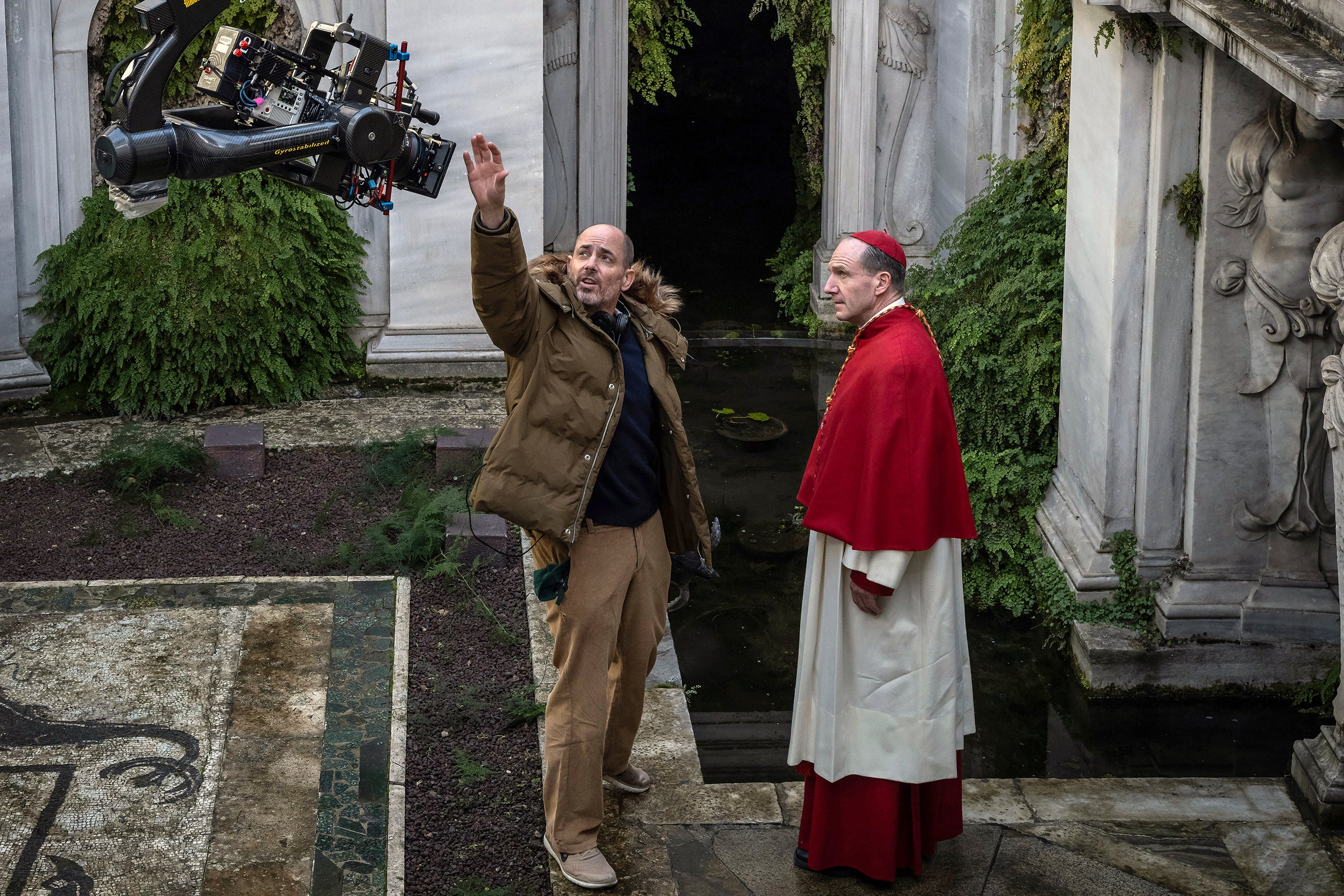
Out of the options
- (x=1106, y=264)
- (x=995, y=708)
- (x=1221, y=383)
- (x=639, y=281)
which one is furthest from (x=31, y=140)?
(x=1221, y=383)

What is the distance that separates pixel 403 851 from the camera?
15.3ft

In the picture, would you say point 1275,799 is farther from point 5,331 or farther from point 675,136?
point 675,136

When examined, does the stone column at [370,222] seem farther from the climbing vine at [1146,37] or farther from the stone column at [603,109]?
the climbing vine at [1146,37]

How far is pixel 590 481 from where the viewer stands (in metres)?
4.34

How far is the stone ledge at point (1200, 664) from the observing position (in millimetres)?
5984

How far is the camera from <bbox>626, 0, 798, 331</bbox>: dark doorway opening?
15812 mm

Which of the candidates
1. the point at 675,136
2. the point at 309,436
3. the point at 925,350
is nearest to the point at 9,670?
the point at 309,436

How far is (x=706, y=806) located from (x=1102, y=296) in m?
2.80

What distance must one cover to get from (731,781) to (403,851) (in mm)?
1281

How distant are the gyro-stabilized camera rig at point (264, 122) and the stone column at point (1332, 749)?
2974 millimetres

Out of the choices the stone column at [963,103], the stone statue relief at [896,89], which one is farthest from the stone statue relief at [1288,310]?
the stone statue relief at [896,89]

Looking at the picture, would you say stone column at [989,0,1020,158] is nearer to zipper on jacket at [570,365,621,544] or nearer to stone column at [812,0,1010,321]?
stone column at [812,0,1010,321]

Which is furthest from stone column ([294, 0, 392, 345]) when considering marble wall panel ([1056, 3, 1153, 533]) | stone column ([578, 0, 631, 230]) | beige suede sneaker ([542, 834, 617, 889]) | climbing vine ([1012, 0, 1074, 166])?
beige suede sneaker ([542, 834, 617, 889])

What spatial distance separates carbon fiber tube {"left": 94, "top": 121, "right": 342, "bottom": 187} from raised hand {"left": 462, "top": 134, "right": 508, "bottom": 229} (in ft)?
1.59
